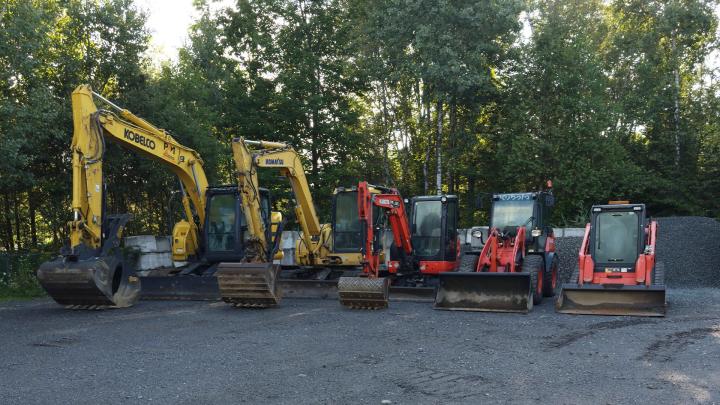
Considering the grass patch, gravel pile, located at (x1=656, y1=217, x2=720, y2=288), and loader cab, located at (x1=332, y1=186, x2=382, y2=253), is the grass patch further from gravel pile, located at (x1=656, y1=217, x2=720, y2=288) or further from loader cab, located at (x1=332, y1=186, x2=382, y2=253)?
gravel pile, located at (x1=656, y1=217, x2=720, y2=288)

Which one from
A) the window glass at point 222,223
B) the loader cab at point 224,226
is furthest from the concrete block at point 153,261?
the window glass at point 222,223

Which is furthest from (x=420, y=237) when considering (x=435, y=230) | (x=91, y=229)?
(x=91, y=229)

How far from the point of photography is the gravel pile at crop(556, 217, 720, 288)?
15.0 meters

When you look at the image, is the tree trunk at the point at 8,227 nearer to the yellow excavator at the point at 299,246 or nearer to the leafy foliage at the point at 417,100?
the leafy foliage at the point at 417,100

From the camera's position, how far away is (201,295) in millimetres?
13211

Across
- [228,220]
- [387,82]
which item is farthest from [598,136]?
[228,220]

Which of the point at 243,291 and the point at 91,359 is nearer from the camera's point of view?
the point at 91,359

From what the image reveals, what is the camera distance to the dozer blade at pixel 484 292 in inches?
439

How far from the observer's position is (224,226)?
14.6 m

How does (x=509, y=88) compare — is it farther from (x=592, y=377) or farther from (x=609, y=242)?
(x=592, y=377)

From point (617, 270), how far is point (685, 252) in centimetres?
569

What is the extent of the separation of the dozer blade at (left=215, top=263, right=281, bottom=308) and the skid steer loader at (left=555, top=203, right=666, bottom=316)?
5377mm

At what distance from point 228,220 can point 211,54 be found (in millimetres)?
19417

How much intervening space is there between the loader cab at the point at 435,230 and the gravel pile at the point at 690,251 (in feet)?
19.9
